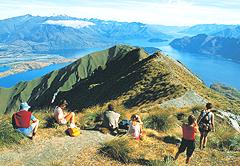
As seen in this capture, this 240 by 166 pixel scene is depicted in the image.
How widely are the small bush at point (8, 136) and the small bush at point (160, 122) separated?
817 centimetres

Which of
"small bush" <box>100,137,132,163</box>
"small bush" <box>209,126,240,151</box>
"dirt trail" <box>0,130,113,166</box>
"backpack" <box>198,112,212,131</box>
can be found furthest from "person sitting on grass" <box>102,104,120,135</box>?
"small bush" <box>209,126,240,151</box>

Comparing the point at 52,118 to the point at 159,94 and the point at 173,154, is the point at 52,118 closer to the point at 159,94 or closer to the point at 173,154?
the point at 173,154

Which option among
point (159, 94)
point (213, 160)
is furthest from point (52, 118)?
point (159, 94)

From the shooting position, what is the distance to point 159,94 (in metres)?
46.2

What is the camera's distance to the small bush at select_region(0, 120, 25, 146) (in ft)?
53.5

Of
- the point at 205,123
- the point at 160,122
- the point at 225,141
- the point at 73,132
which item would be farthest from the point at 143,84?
the point at 73,132

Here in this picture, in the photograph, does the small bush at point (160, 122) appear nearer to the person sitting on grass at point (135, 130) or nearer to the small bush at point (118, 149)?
the person sitting on grass at point (135, 130)

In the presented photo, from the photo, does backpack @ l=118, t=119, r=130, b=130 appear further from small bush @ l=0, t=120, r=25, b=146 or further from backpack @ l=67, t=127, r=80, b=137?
small bush @ l=0, t=120, r=25, b=146

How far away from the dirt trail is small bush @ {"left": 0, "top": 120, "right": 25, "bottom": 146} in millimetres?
510

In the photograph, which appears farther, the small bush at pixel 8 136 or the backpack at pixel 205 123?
the backpack at pixel 205 123

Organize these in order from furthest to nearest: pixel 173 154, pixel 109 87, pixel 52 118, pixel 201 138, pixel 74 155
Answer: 1. pixel 109 87
2. pixel 52 118
3. pixel 201 138
4. pixel 173 154
5. pixel 74 155

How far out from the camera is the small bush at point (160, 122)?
2106 centimetres

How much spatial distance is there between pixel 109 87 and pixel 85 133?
4782 cm

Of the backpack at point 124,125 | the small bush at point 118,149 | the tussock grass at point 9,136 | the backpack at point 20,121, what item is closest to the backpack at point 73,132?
the small bush at point 118,149
